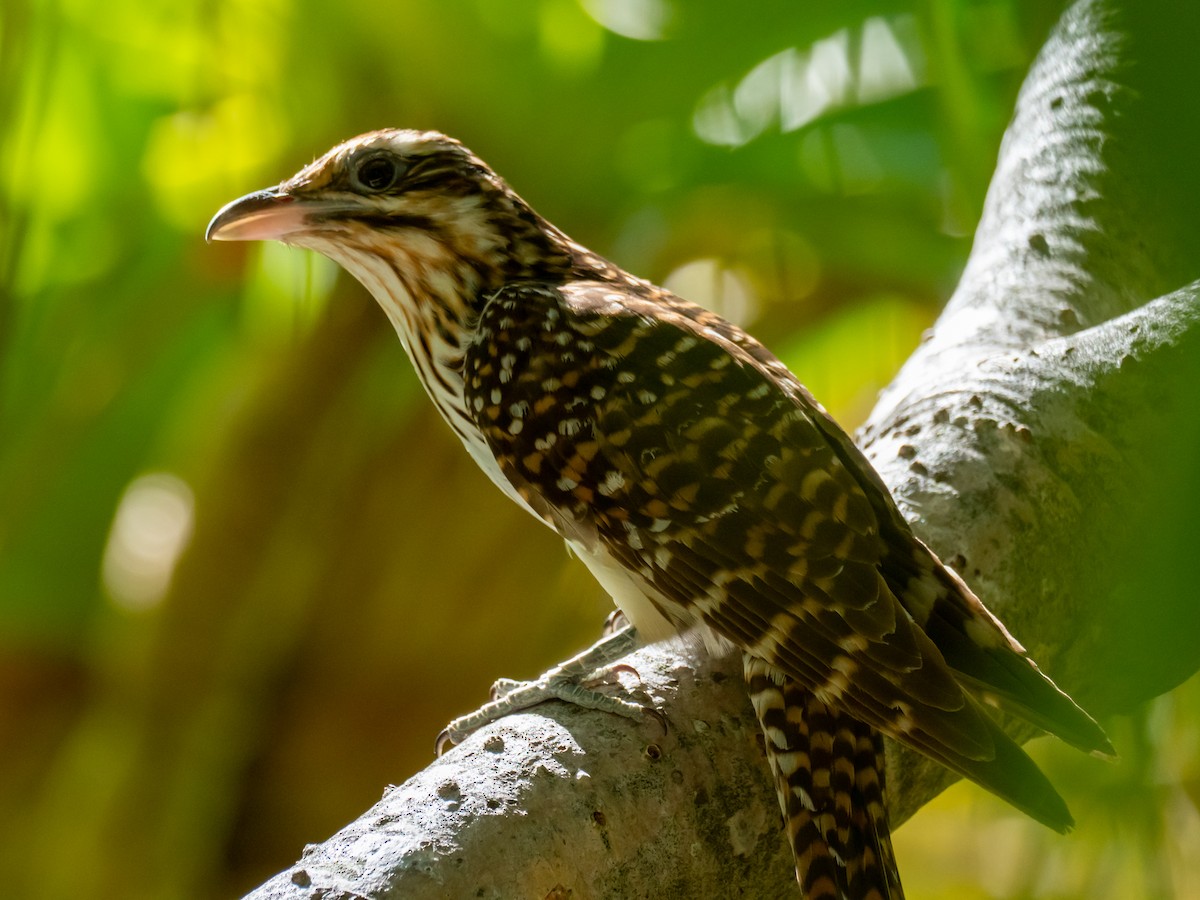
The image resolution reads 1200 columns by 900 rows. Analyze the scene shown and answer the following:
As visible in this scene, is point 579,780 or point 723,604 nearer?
point 579,780

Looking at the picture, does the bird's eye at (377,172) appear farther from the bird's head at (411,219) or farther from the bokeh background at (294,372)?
the bokeh background at (294,372)

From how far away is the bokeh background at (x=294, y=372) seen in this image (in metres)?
3.45

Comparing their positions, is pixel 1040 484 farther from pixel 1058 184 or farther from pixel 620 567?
pixel 1058 184

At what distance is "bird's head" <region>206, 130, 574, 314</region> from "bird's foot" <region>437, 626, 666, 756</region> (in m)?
0.76

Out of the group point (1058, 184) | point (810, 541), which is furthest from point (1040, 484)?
point (1058, 184)

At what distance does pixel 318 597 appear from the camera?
138 inches

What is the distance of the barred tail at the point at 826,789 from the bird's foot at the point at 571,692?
0.59ft

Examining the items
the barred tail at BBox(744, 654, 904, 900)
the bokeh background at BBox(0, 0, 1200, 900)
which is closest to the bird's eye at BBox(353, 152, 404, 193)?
the bokeh background at BBox(0, 0, 1200, 900)

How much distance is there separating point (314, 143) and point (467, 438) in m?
1.67

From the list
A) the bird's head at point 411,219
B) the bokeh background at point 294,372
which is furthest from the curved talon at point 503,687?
the bokeh background at point 294,372

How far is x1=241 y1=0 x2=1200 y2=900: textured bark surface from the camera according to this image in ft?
1.73

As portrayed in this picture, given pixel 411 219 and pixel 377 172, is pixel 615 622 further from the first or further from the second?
pixel 377 172

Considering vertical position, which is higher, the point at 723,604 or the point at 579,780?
the point at 723,604

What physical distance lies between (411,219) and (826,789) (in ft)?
4.57
